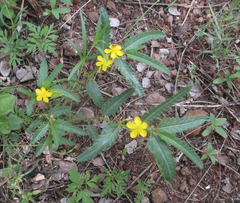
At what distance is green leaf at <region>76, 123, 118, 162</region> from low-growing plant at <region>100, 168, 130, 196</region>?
1.38ft

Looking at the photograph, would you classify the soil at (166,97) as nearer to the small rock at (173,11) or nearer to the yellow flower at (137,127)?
the small rock at (173,11)

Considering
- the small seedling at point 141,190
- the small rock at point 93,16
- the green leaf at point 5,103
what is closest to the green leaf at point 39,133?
the green leaf at point 5,103

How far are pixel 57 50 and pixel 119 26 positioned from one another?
33.3 inches

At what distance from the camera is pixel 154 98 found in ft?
8.43

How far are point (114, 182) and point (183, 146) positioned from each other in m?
0.80

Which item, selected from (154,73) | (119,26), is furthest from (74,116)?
(119,26)

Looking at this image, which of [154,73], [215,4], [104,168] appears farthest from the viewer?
[215,4]

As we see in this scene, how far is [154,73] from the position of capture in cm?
269

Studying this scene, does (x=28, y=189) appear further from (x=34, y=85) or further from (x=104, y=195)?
(x=34, y=85)

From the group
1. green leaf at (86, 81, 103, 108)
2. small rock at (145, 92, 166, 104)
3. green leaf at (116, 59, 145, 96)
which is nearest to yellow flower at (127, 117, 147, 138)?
green leaf at (116, 59, 145, 96)

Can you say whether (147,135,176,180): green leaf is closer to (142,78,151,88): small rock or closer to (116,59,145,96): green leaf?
(116,59,145,96): green leaf

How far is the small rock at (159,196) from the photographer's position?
2.19m

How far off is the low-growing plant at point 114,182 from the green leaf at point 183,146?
0.63m

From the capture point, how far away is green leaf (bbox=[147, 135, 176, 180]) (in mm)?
1642
